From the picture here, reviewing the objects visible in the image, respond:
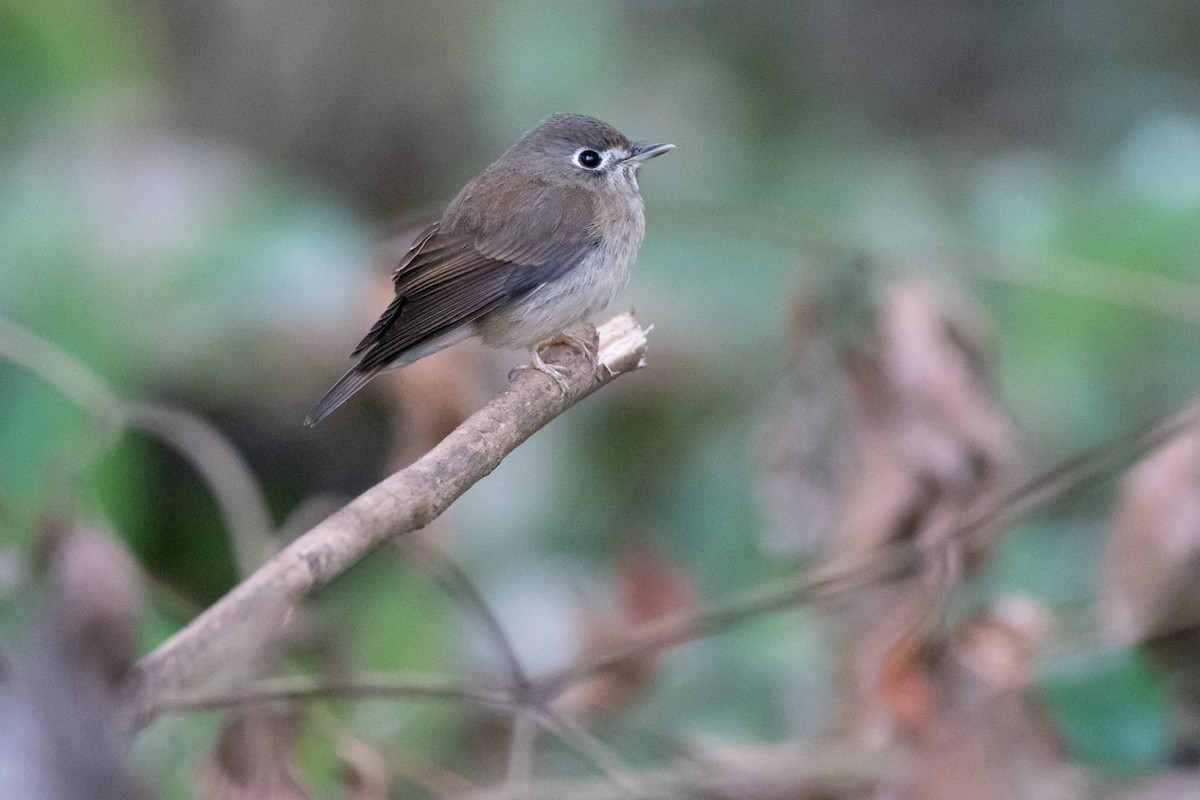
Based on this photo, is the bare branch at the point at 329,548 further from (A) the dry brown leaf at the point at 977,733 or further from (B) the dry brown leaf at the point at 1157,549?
(B) the dry brown leaf at the point at 1157,549

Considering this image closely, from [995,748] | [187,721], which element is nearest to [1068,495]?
[995,748]

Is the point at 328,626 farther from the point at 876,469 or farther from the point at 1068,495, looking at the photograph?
the point at 1068,495

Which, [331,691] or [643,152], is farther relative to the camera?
[643,152]

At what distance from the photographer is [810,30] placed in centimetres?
766

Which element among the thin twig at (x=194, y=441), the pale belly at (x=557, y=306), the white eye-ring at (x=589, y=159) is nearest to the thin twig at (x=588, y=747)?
the thin twig at (x=194, y=441)

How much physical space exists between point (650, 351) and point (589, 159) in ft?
5.47

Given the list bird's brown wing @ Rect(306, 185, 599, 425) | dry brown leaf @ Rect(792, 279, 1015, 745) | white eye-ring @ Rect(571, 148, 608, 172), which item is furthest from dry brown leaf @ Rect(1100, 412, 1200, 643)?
white eye-ring @ Rect(571, 148, 608, 172)

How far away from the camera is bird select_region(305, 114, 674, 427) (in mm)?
3137

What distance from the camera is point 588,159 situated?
3803mm

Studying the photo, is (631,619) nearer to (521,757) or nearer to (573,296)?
(573,296)

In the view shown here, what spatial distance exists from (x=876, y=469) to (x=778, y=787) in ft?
3.24

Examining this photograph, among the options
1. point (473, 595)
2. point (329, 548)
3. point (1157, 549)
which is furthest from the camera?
point (1157, 549)

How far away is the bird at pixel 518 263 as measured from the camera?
3.14 metres

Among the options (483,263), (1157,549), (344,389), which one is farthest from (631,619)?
(1157,549)
